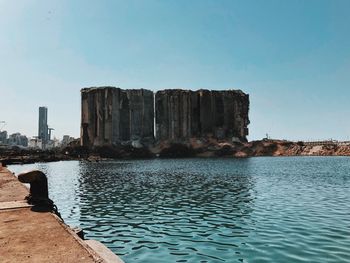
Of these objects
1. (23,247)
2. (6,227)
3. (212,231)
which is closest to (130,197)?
(212,231)

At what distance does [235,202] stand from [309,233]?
38.5 feet

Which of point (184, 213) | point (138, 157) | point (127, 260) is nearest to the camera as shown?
point (127, 260)

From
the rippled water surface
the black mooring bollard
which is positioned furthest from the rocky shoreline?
the black mooring bollard

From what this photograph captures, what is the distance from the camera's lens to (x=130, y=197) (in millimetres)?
34094

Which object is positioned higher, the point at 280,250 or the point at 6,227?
the point at 6,227

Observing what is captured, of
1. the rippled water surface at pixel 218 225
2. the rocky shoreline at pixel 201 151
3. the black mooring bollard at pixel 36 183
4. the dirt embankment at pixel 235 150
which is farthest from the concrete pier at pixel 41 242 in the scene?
the dirt embankment at pixel 235 150

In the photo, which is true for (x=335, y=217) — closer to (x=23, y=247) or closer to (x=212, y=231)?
(x=212, y=231)

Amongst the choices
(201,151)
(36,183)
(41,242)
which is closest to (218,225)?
(36,183)

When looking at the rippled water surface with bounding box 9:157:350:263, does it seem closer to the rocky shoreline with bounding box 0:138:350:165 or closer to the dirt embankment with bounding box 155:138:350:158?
the rocky shoreline with bounding box 0:138:350:165

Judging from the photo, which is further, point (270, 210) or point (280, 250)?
point (270, 210)

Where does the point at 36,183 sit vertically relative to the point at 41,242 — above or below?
above

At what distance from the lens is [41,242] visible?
32.3 ft

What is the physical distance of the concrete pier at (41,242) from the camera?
27.8 ft

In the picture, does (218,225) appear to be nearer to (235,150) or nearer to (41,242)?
(41,242)
